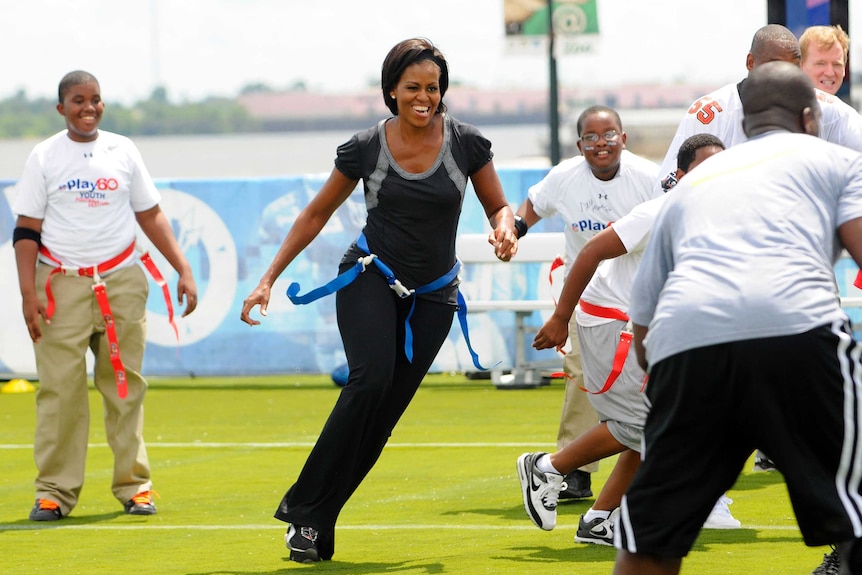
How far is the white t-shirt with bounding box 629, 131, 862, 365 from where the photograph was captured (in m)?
3.97

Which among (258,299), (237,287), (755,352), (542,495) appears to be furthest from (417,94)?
(237,287)

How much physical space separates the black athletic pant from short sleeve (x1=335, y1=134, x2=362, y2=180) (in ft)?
1.42

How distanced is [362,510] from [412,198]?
Result: 7.63 ft

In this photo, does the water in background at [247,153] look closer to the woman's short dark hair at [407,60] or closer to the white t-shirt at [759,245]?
the woman's short dark hair at [407,60]

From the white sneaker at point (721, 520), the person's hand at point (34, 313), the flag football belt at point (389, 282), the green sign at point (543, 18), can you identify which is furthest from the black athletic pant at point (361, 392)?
the green sign at point (543, 18)

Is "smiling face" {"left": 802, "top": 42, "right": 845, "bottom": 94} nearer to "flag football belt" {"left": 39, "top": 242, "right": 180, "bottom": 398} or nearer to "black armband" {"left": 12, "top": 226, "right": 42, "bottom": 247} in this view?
"flag football belt" {"left": 39, "top": 242, "right": 180, "bottom": 398}

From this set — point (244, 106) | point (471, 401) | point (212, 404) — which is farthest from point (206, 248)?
point (244, 106)

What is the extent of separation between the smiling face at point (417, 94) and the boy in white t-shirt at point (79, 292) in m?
2.22

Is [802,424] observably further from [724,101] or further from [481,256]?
[481,256]

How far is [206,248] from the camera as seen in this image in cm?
1638

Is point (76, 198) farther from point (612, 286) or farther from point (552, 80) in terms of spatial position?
point (552, 80)

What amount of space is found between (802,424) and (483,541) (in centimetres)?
318

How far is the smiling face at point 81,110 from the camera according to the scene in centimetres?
814

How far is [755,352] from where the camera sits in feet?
13.0
